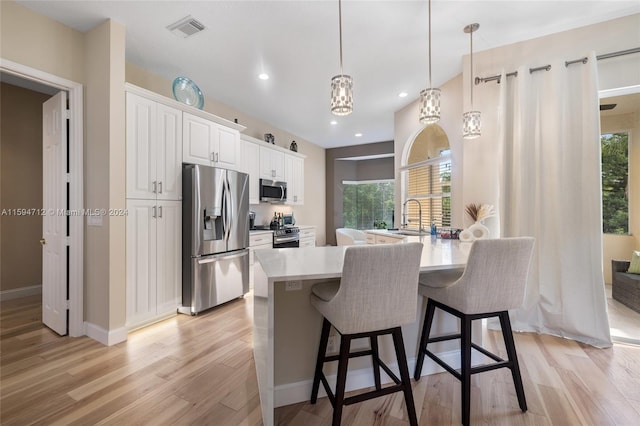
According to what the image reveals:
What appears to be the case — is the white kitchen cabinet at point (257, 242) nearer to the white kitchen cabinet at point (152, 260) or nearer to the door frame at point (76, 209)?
the white kitchen cabinet at point (152, 260)

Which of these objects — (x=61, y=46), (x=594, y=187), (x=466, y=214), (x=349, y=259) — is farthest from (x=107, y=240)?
(x=594, y=187)

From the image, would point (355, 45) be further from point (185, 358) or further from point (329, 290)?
point (185, 358)

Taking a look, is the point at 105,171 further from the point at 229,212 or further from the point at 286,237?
the point at 286,237

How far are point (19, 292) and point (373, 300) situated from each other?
4.69 meters

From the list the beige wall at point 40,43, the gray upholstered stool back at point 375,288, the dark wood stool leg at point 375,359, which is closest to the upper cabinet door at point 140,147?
the beige wall at point 40,43

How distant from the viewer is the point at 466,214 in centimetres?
300

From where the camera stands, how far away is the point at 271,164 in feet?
16.3

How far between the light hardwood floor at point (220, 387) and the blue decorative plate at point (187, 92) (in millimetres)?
2523

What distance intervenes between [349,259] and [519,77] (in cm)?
267

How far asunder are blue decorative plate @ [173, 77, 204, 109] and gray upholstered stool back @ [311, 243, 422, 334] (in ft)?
9.67

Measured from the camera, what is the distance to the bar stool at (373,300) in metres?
1.25

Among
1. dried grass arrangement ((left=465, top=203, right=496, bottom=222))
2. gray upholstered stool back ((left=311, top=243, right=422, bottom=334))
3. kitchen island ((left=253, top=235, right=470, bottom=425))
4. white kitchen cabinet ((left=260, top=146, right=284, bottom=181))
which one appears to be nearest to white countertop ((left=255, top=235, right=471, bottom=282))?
kitchen island ((left=253, top=235, right=470, bottom=425))

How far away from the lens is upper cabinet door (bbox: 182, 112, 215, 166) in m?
3.06

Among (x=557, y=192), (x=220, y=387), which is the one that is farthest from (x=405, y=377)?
(x=557, y=192)
